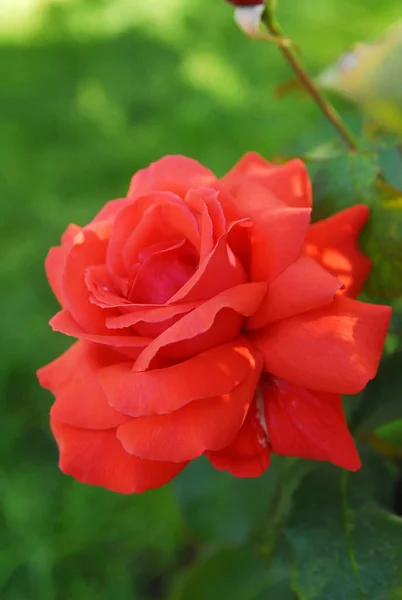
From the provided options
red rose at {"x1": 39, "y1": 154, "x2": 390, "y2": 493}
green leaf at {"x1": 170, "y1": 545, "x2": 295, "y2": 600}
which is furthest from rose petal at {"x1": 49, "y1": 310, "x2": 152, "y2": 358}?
green leaf at {"x1": 170, "y1": 545, "x2": 295, "y2": 600}

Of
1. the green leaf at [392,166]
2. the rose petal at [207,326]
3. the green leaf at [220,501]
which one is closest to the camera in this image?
the rose petal at [207,326]

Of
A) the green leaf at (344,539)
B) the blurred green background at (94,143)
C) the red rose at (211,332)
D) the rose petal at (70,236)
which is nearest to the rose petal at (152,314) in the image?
the red rose at (211,332)

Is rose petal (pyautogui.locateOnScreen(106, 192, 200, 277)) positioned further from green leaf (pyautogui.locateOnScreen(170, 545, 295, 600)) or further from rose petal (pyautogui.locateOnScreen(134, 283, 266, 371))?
green leaf (pyautogui.locateOnScreen(170, 545, 295, 600))

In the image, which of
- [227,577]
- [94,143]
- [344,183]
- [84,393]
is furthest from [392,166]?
[94,143]

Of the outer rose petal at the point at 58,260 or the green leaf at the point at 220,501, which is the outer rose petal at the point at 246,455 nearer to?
the outer rose petal at the point at 58,260

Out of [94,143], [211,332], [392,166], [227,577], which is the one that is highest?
[211,332]

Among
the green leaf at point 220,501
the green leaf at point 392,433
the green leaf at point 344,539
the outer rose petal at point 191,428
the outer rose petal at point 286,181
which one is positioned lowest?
the green leaf at point 220,501

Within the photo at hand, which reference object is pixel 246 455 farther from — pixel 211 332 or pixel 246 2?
pixel 246 2
